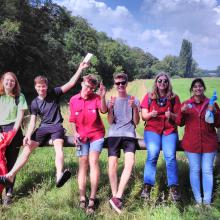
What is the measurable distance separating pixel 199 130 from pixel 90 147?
161cm

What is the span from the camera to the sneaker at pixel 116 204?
17.3ft

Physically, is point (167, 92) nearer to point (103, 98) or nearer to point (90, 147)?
point (103, 98)

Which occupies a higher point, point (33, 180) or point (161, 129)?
point (161, 129)

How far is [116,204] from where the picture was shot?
530 cm

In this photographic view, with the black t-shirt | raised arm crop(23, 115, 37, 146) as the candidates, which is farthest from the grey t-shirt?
raised arm crop(23, 115, 37, 146)

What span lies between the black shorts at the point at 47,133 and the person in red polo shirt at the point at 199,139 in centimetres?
187

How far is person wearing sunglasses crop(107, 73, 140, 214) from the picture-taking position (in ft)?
18.2

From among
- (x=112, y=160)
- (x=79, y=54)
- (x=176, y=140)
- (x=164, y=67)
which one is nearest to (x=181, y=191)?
(x=176, y=140)

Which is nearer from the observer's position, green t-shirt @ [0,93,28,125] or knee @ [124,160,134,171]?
knee @ [124,160,134,171]

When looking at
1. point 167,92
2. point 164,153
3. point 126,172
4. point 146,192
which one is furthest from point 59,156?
point 167,92

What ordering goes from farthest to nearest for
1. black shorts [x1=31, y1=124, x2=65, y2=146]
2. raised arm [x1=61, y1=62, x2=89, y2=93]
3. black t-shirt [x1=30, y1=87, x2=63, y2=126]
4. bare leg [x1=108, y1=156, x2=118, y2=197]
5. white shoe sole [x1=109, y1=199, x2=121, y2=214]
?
1. raised arm [x1=61, y1=62, x2=89, y2=93]
2. black t-shirt [x1=30, y1=87, x2=63, y2=126]
3. black shorts [x1=31, y1=124, x2=65, y2=146]
4. bare leg [x1=108, y1=156, x2=118, y2=197]
5. white shoe sole [x1=109, y1=199, x2=121, y2=214]

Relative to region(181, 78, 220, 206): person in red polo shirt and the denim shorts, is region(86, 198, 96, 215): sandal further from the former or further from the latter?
region(181, 78, 220, 206): person in red polo shirt

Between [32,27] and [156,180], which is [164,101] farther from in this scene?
[32,27]

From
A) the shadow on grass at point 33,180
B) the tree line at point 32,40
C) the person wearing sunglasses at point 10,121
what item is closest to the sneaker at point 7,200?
the person wearing sunglasses at point 10,121
